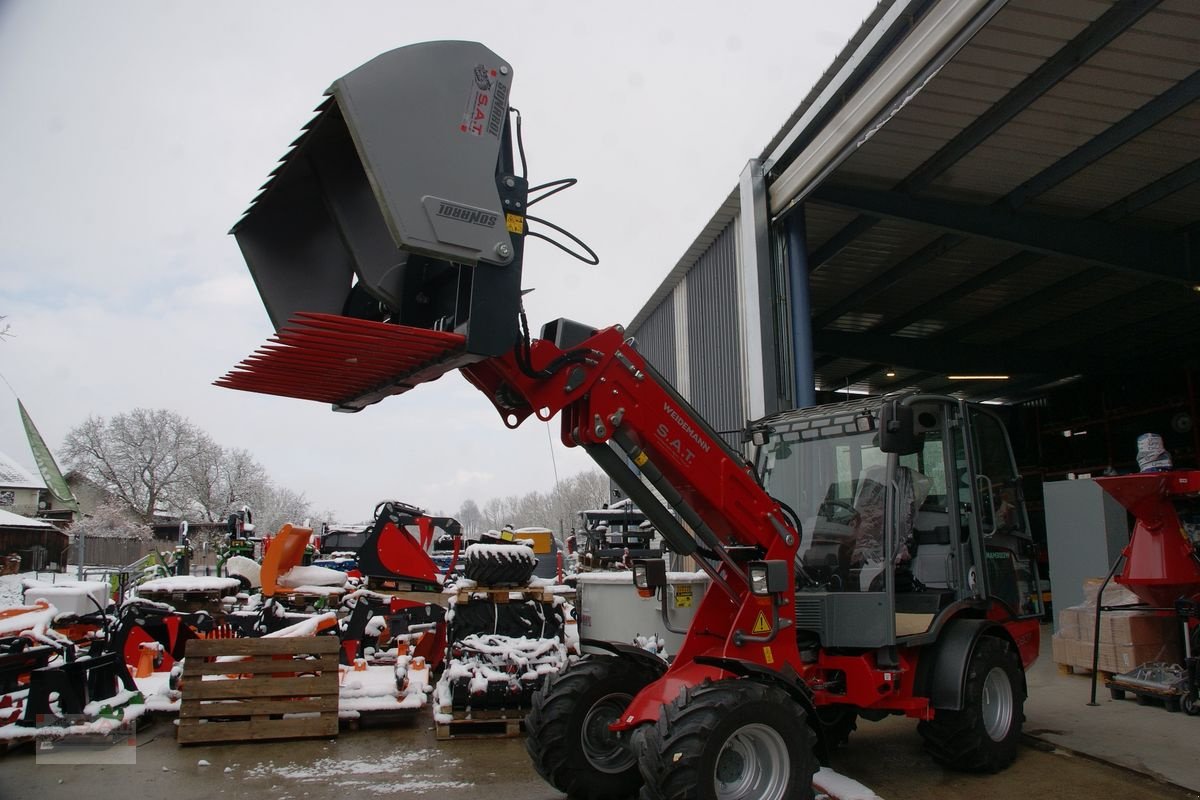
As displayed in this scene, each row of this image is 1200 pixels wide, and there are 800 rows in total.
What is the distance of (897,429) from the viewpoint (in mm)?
5000

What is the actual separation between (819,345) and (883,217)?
651cm

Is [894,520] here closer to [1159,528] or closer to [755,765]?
[755,765]

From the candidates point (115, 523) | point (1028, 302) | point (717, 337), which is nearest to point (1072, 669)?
point (717, 337)

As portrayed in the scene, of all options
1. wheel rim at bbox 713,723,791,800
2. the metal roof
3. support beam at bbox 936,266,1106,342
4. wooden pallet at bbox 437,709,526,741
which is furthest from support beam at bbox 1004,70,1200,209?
wooden pallet at bbox 437,709,526,741

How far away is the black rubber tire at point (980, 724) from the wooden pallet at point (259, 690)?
4649 mm

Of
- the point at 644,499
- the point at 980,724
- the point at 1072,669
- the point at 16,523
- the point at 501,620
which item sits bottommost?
the point at 1072,669

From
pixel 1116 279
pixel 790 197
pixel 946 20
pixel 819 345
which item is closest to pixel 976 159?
pixel 790 197

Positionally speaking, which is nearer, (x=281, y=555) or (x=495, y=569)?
(x=495, y=569)

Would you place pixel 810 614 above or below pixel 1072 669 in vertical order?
above

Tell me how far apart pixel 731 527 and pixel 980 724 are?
227cm

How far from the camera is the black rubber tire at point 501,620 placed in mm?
7652

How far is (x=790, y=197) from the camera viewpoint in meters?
10.5

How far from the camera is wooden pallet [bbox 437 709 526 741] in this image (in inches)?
276

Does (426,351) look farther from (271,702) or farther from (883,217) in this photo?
(883,217)
